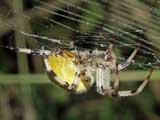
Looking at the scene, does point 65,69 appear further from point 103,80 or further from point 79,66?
point 103,80

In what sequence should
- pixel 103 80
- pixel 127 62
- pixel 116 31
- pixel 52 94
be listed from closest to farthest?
1. pixel 116 31
2. pixel 127 62
3. pixel 103 80
4. pixel 52 94

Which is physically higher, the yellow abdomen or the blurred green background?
the yellow abdomen

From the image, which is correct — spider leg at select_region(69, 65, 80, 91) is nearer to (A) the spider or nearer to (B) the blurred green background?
(A) the spider

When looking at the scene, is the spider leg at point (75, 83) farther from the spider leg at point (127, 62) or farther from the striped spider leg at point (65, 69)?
the spider leg at point (127, 62)

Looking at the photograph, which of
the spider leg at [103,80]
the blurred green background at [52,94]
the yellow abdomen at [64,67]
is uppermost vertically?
the yellow abdomen at [64,67]

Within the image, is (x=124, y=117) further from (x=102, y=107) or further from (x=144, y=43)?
(x=144, y=43)

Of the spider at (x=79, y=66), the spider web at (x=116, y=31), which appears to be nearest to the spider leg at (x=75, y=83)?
the spider at (x=79, y=66)

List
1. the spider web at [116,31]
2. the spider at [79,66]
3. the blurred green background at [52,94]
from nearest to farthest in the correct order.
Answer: the spider web at [116,31] < the spider at [79,66] < the blurred green background at [52,94]

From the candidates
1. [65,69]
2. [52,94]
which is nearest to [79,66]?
[65,69]

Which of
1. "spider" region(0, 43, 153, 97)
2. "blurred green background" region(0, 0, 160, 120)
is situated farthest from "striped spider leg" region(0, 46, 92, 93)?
"blurred green background" region(0, 0, 160, 120)
